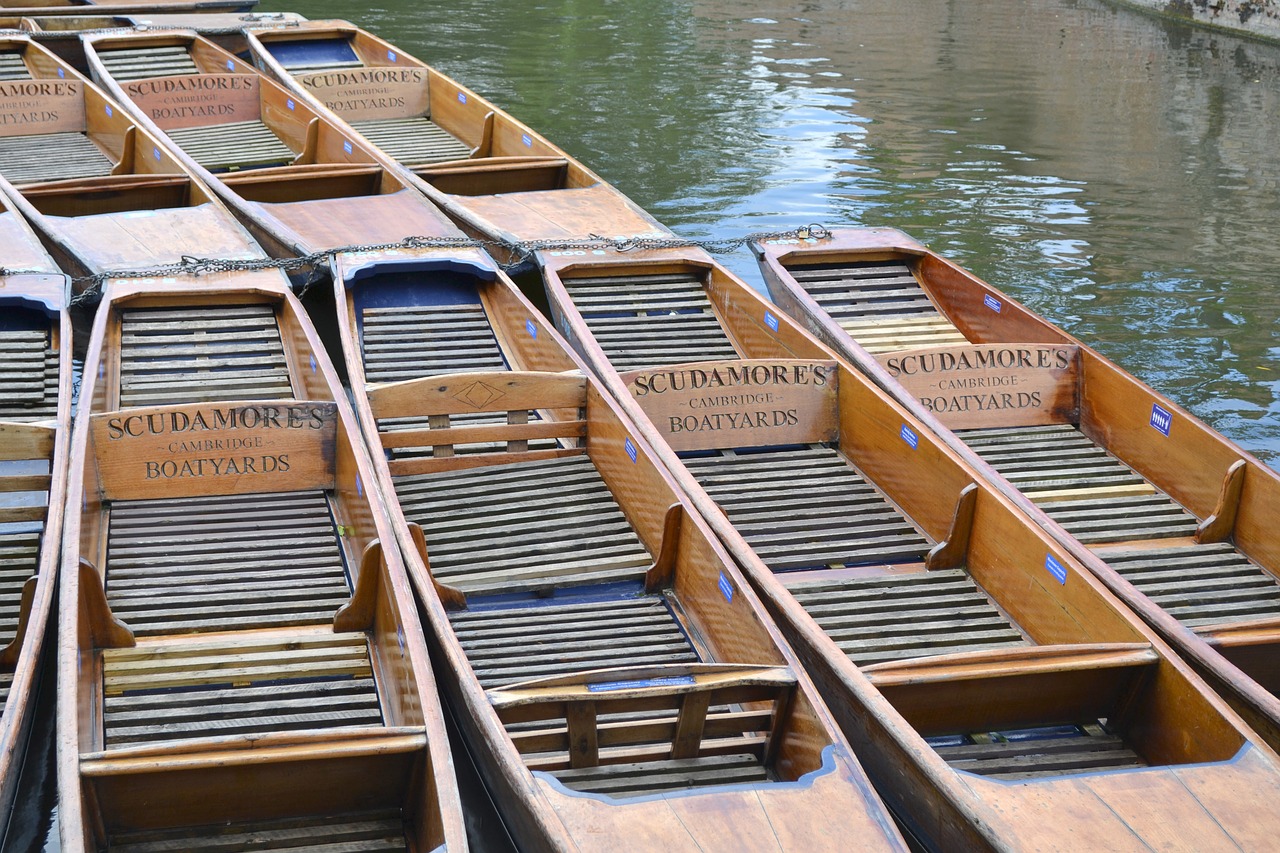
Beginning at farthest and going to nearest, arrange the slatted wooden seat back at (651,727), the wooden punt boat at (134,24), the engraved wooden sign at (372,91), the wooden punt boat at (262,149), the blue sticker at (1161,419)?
the wooden punt boat at (134,24) → the engraved wooden sign at (372,91) → the wooden punt boat at (262,149) → the blue sticker at (1161,419) → the slatted wooden seat back at (651,727)

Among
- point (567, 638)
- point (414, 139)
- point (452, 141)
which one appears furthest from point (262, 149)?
point (567, 638)

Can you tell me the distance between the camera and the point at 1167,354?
8.98 meters

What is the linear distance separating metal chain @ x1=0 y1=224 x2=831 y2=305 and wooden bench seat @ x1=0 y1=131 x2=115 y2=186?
303 cm

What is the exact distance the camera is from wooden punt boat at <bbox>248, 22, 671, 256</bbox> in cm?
841

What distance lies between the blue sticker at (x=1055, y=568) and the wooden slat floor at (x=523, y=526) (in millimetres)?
1583

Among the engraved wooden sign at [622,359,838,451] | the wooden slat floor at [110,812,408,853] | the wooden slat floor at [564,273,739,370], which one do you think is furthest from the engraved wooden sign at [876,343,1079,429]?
the wooden slat floor at [110,812,408,853]

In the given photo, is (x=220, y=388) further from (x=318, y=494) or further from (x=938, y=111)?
(x=938, y=111)

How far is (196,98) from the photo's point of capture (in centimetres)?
1111

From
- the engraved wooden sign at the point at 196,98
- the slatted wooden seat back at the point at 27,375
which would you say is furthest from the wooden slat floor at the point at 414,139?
the slatted wooden seat back at the point at 27,375

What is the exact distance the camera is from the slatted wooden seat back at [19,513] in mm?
4848

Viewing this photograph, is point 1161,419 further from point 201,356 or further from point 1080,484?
point 201,356

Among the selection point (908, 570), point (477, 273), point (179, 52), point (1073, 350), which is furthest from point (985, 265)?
point (179, 52)

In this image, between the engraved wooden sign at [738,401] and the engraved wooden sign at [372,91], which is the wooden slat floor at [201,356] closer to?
the engraved wooden sign at [738,401]

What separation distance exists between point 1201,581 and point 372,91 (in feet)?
28.8
